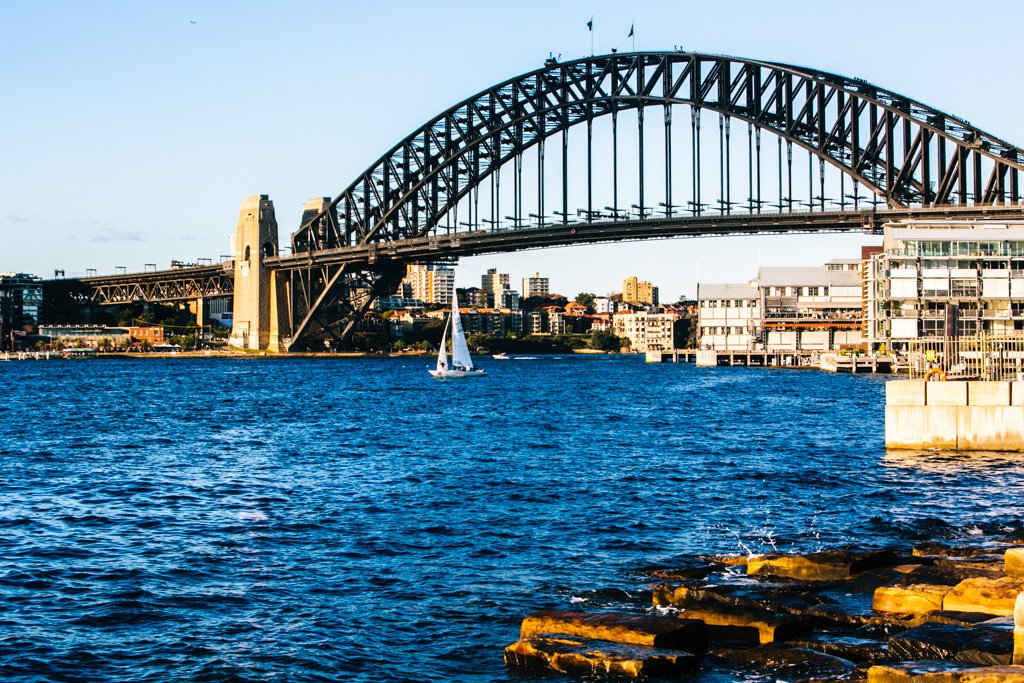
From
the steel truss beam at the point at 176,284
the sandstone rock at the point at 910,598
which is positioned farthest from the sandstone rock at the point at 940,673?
the steel truss beam at the point at 176,284

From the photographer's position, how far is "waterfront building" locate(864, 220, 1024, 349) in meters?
104

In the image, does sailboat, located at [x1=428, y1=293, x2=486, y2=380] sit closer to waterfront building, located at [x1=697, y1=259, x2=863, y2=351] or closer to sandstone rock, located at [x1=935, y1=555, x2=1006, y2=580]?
waterfront building, located at [x1=697, y1=259, x2=863, y2=351]

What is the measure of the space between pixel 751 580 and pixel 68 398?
6570 centimetres

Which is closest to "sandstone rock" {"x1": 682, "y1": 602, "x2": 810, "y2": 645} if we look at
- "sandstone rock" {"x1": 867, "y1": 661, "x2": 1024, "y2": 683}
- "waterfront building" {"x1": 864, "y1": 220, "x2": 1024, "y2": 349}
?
"sandstone rock" {"x1": 867, "y1": 661, "x2": 1024, "y2": 683}

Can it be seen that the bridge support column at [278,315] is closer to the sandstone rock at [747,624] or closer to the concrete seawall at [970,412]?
the concrete seawall at [970,412]

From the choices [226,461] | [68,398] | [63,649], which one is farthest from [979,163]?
[63,649]

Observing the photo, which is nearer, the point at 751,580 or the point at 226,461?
the point at 751,580

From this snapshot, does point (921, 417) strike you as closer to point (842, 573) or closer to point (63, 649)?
point (842, 573)

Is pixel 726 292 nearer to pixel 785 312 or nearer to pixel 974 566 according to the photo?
pixel 785 312

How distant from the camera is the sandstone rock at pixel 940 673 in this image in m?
12.4

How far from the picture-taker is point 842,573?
19.8 meters

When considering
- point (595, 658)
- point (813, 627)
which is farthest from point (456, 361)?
point (595, 658)

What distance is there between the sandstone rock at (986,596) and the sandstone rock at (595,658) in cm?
409

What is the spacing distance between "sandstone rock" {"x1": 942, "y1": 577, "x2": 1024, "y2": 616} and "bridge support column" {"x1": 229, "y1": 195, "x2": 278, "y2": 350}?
478ft
